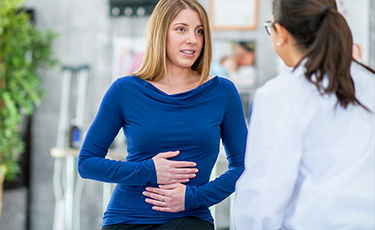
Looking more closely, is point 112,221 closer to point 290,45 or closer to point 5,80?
point 290,45

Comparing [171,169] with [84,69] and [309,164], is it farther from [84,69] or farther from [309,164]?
[84,69]

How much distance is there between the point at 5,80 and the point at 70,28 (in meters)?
0.86

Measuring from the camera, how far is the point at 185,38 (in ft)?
5.06

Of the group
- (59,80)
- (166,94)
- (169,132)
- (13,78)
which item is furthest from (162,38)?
(59,80)

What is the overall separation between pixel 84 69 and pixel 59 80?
310 millimetres

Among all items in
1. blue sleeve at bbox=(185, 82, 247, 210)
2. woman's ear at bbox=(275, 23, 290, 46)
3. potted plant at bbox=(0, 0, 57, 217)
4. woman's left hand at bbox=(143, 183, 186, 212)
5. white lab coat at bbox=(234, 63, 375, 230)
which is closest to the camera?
white lab coat at bbox=(234, 63, 375, 230)

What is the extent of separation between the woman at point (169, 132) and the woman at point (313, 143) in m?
0.42

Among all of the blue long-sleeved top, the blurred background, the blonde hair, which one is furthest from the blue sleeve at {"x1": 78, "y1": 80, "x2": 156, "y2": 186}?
the blurred background

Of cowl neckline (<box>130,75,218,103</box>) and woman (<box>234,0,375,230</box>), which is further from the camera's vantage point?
cowl neckline (<box>130,75,218,103</box>)

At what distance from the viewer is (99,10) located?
4.21 m

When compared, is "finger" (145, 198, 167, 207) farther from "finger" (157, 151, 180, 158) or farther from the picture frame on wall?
the picture frame on wall

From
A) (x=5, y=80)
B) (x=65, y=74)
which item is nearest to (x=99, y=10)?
(x=65, y=74)

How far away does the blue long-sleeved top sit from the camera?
57.1 inches

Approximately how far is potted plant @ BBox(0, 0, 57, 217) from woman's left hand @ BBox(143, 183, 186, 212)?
2454mm
